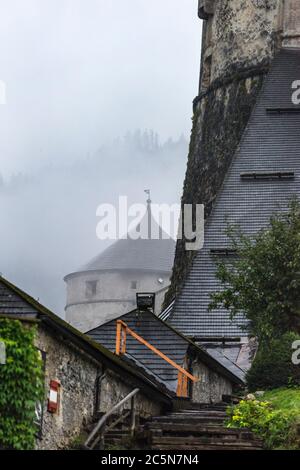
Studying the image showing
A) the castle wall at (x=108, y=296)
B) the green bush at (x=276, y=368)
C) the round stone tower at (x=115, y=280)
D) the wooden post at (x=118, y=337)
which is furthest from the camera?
the round stone tower at (x=115, y=280)


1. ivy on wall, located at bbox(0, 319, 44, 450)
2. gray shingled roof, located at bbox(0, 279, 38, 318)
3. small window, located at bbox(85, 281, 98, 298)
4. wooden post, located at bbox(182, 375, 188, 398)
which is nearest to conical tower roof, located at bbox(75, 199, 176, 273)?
small window, located at bbox(85, 281, 98, 298)

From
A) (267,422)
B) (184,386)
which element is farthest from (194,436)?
(184,386)

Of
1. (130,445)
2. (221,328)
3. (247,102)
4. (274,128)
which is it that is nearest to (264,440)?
(130,445)

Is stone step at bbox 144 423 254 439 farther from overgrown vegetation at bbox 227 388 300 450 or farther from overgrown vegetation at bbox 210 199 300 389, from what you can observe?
overgrown vegetation at bbox 210 199 300 389

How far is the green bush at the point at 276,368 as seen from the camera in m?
33.5

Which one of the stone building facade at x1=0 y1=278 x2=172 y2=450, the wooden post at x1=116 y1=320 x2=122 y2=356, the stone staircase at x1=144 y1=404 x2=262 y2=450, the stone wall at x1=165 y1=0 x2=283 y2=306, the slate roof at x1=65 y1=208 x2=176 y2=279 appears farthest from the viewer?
the slate roof at x1=65 y1=208 x2=176 y2=279

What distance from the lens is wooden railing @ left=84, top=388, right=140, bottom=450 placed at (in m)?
22.8

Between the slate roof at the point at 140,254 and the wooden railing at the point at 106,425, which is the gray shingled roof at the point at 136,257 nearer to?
the slate roof at the point at 140,254

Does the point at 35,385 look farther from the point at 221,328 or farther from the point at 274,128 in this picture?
the point at 274,128

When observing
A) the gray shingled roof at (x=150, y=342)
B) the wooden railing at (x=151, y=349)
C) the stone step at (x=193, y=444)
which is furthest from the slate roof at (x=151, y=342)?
Result: the stone step at (x=193, y=444)

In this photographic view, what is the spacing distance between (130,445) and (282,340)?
35.5 ft

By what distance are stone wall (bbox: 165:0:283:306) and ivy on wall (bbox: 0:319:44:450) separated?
3622cm

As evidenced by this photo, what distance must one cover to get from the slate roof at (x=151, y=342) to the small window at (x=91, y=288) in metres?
69.9

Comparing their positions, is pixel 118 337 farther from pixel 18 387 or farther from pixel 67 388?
pixel 18 387
